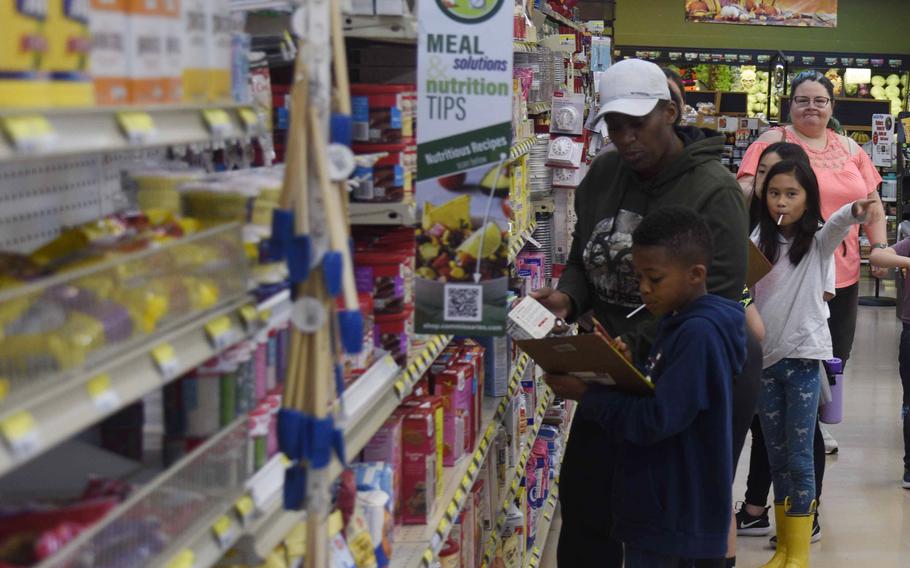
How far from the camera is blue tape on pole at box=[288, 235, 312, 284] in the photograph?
1.77 meters

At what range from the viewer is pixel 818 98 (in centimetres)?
600

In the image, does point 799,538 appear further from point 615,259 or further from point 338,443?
point 338,443

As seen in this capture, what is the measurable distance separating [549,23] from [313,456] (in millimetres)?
5894

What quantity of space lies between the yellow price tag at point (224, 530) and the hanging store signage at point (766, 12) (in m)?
16.7

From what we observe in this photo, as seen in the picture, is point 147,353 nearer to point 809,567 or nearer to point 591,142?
point 809,567

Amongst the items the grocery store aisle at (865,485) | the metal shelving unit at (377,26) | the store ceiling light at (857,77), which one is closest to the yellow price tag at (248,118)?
the metal shelving unit at (377,26)

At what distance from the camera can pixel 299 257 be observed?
5.82 feet

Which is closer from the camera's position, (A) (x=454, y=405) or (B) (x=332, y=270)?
(B) (x=332, y=270)

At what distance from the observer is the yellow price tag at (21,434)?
1.14 metres

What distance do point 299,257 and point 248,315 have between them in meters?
0.12

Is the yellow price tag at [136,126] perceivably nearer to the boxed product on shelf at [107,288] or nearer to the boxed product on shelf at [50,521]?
the boxed product on shelf at [107,288]

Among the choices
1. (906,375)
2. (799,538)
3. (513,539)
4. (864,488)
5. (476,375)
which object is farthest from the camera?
(864,488)

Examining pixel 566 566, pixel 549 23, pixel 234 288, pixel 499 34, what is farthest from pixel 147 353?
pixel 549 23

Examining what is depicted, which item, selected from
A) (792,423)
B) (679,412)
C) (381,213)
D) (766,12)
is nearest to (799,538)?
(792,423)
